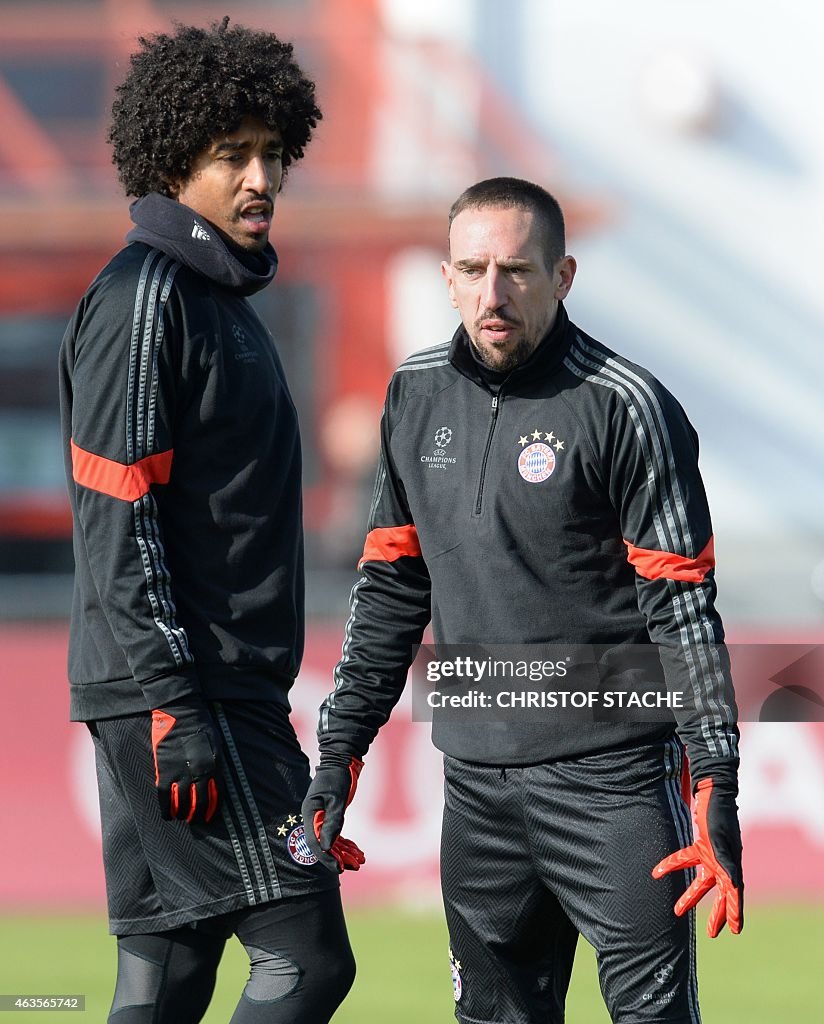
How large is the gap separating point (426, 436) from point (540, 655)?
1.60 feet

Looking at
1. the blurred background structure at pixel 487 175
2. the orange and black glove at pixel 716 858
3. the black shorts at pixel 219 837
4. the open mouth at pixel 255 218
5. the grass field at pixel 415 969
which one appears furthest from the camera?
the blurred background structure at pixel 487 175

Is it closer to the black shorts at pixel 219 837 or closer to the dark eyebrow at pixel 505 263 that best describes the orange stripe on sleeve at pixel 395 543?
Result: the black shorts at pixel 219 837

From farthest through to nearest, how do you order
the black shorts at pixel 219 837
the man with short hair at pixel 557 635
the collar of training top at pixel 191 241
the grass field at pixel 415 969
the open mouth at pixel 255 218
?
the grass field at pixel 415 969 < the open mouth at pixel 255 218 < the collar of training top at pixel 191 241 < the black shorts at pixel 219 837 < the man with short hair at pixel 557 635

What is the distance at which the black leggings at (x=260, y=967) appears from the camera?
3.14 metres

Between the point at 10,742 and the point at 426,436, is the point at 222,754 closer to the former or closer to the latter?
the point at 426,436

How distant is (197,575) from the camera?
10.5ft

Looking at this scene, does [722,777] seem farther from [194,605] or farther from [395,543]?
[194,605]

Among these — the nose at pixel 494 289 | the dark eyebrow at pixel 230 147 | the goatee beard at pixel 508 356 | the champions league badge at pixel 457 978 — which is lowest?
the champions league badge at pixel 457 978

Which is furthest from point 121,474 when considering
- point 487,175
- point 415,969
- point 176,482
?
point 487,175

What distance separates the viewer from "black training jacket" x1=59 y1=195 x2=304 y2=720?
3094mm

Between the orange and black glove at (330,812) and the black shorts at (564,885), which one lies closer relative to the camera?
the black shorts at (564,885)

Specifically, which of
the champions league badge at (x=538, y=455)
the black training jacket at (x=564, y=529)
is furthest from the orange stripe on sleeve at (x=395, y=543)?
the champions league badge at (x=538, y=455)

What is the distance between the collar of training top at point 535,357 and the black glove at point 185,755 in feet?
2.68

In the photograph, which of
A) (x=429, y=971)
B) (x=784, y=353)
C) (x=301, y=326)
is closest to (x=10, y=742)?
(x=429, y=971)
